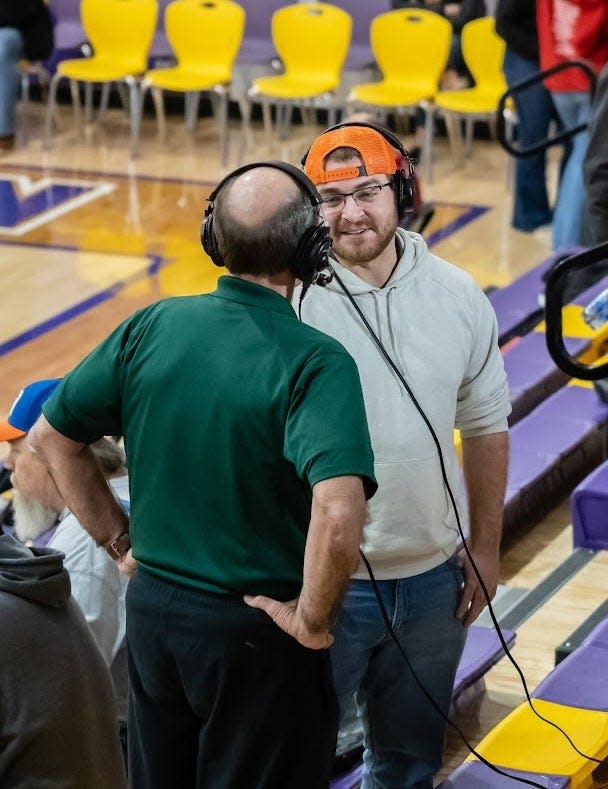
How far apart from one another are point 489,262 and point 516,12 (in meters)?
1.38

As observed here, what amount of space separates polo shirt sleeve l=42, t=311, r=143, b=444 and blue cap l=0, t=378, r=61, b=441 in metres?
1.18

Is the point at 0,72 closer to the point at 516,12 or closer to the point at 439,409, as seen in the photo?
the point at 516,12

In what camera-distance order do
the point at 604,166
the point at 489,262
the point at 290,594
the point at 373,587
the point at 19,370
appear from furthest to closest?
the point at 489,262 < the point at 19,370 < the point at 604,166 < the point at 373,587 < the point at 290,594

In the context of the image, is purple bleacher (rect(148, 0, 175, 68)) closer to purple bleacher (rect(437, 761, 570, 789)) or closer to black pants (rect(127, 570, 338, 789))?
purple bleacher (rect(437, 761, 570, 789))

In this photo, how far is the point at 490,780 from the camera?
303 cm

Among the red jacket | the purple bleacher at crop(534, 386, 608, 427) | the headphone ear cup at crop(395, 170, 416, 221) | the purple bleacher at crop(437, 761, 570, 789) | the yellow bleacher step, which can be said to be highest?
the headphone ear cup at crop(395, 170, 416, 221)

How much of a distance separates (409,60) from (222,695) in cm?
792

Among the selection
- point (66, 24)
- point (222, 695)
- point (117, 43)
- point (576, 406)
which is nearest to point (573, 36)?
point (576, 406)

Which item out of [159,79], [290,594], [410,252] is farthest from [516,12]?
[290,594]

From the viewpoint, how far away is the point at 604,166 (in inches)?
164

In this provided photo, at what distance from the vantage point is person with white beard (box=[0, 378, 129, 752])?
3.17 meters

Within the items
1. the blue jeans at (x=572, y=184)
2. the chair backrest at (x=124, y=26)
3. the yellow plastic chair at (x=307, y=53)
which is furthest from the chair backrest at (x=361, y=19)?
the blue jeans at (x=572, y=184)

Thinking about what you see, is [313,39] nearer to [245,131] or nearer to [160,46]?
[245,131]

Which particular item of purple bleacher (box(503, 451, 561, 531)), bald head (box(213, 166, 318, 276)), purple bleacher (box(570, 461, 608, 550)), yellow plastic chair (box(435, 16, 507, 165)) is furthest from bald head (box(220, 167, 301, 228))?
yellow plastic chair (box(435, 16, 507, 165))
